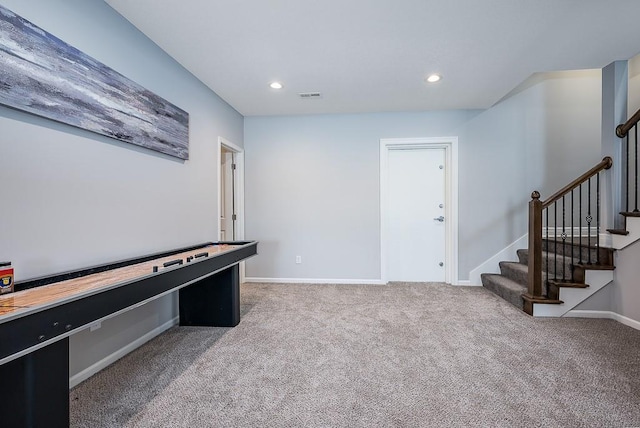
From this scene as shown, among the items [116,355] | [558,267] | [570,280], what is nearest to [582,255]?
[558,267]

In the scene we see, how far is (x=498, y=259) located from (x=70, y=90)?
471 cm

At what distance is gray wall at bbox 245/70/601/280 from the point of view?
382 centimetres

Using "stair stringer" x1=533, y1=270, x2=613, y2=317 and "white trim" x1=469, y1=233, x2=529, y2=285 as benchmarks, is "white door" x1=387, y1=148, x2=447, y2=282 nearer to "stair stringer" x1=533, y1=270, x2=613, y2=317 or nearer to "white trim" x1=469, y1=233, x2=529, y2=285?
"white trim" x1=469, y1=233, x2=529, y2=285

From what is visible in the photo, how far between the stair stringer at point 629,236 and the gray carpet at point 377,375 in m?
0.77

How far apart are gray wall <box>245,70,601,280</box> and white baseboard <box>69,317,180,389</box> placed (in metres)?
1.77

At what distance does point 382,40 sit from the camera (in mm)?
2301

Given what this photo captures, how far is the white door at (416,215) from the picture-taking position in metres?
4.13

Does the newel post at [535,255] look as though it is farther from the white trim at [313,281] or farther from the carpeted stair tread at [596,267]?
the white trim at [313,281]

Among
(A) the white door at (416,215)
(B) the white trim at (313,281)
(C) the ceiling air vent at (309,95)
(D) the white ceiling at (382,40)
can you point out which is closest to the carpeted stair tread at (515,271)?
(A) the white door at (416,215)

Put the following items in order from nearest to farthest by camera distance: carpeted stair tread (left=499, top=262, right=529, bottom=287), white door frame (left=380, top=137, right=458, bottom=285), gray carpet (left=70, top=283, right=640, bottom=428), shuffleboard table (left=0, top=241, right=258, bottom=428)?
shuffleboard table (left=0, top=241, right=258, bottom=428) → gray carpet (left=70, top=283, right=640, bottom=428) → carpeted stair tread (left=499, top=262, right=529, bottom=287) → white door frame (left=380, top=137, right=458, bottom=285)

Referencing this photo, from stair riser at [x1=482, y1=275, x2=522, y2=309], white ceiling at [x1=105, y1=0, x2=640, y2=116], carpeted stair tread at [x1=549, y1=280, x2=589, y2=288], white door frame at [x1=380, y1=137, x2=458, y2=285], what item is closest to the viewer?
white ceiling at [x1=105, y1=0, x2=640, y2=116]

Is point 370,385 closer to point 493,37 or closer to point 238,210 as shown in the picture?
point 493,37

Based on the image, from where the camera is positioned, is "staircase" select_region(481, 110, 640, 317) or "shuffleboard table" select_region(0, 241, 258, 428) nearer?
"shuffleboard table" select_region(0, 241, 258, 428)

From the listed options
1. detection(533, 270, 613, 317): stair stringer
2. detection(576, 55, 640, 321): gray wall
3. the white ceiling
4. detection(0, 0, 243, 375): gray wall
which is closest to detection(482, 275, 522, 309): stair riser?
detection(533, 270, 613, 317): stair stringer
